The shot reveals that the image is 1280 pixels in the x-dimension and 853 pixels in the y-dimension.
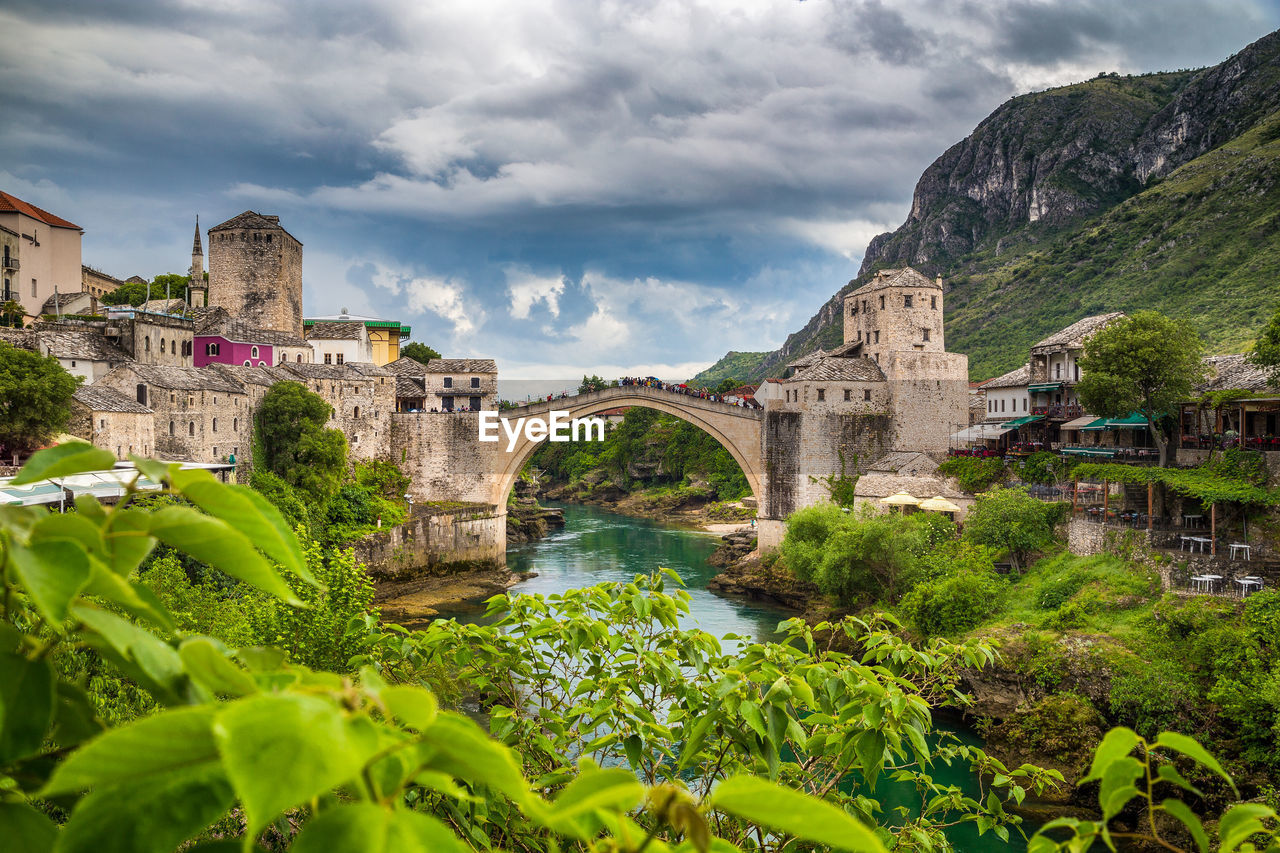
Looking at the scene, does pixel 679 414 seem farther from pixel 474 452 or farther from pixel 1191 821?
pixel 1191 821

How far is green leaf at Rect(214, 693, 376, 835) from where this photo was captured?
544 millimetres

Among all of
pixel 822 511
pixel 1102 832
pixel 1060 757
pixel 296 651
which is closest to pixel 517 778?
pixel 1102 832

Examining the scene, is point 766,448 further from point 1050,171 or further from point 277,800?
point 1050,171

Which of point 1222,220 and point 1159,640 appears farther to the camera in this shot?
point 1222,220

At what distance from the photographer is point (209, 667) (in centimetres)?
75

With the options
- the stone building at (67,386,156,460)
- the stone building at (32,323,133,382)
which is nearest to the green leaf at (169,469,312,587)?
the stone building at (67,386,156,460)

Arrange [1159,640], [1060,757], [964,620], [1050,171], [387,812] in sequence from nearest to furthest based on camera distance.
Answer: [387,812], [1060,757], [1159,640], [964,620], [1050,171]

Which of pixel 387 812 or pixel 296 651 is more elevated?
pixel 387 812

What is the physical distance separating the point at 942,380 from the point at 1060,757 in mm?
19451

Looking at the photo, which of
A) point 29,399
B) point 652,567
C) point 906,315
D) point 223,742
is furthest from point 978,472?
point 223,742

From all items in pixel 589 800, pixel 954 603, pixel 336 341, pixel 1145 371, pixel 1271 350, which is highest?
pixel 336 341

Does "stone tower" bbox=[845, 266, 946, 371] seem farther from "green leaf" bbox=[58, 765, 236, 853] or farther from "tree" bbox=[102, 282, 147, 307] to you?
"tree" bbox=[102, 282, 147, 307]

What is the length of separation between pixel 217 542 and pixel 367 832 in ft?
1.07

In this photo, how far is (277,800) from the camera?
21.0 inches
